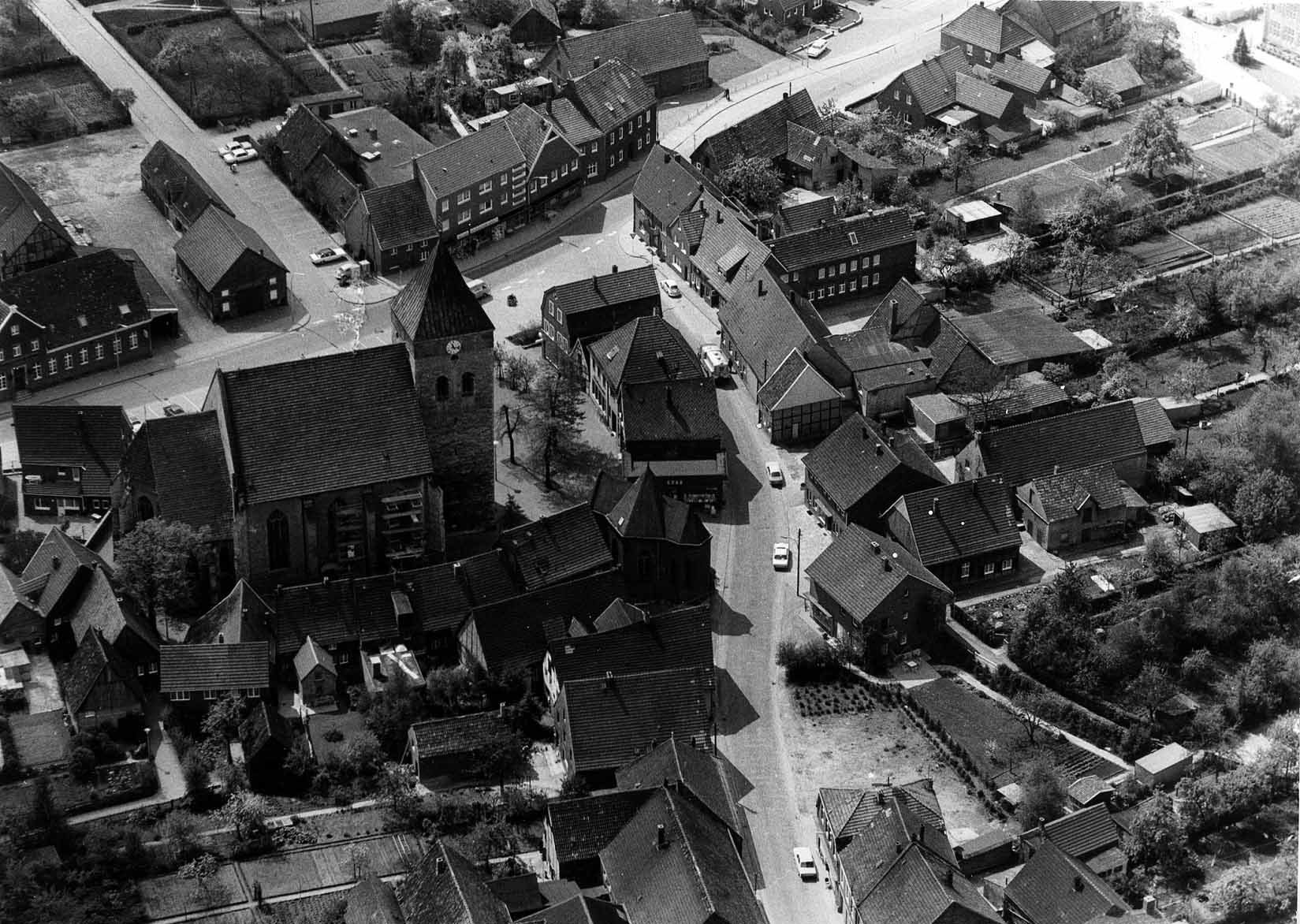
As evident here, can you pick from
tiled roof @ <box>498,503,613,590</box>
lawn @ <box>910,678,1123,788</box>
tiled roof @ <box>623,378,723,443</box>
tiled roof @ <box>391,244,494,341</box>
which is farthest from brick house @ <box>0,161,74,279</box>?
lawn @ <box>910,678,1123,788</box>

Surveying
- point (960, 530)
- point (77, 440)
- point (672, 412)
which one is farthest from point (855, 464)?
point (77, 440)

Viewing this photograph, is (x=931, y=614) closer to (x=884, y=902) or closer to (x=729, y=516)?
(x=729, y=516)

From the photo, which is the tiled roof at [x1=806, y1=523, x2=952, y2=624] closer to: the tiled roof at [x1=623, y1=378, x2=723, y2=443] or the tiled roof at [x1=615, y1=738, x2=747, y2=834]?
the tiled roof at [x1=623, y1=378, x2=723, y2=443]

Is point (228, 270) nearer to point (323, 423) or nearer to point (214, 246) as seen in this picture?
point (214, 246)

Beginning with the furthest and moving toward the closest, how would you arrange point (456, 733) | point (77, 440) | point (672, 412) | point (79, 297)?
point (79, 297) < point (672, 412) < point (77, 440) < point (456, 733)

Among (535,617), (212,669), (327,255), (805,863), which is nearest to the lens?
(805,863)

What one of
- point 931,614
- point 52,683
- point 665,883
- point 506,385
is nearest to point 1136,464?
point 931,614

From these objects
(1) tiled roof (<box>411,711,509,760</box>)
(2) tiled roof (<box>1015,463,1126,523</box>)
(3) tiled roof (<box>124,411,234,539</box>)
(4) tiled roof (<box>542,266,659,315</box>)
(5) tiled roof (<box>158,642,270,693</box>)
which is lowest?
(2) tiled roof (<box>1015,463,1126,523</box>)
